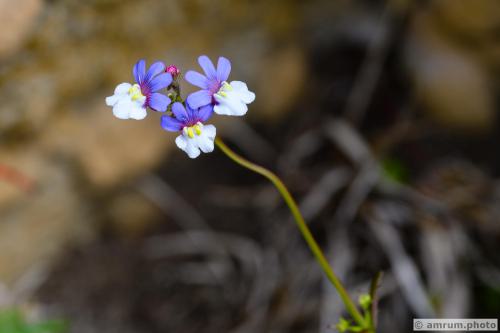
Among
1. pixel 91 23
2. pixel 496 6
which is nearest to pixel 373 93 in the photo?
pixel 496 6

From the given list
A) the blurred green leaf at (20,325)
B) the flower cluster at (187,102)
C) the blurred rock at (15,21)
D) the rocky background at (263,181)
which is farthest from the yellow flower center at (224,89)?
the blurred green leaf at (20,325)

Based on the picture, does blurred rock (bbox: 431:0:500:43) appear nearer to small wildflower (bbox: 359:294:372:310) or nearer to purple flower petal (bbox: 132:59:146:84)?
small wildflower (bbox: 359:294:372:310)

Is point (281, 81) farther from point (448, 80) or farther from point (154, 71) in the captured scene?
point (154, 71)

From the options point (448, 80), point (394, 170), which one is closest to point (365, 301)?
point (394, 170)

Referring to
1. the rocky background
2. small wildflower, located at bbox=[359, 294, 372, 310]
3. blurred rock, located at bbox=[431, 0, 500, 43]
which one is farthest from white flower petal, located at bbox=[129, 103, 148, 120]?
blurred rock, located at bbox=[431, 0, 500, 43]

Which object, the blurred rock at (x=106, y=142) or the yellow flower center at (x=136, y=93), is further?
the blurred rock at (x=106, y=142)

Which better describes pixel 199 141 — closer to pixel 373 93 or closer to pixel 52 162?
pixel 52 162

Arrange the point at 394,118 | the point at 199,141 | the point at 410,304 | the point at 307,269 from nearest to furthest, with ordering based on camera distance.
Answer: the point at 199,141
the point at 410,304
the point at 307,269
the point at 394,118

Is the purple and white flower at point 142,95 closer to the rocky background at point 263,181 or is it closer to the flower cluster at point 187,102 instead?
the flower cluster at point 187,102
